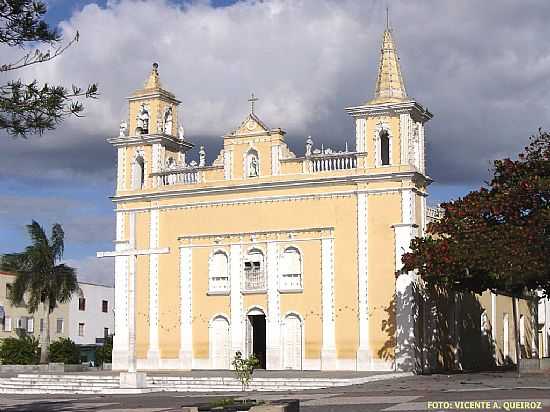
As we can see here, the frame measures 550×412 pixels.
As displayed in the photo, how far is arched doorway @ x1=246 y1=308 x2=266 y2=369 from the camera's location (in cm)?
3916

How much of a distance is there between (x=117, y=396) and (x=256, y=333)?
A: 13.2 m

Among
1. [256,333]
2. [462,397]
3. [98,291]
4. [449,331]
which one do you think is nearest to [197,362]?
[256,333]

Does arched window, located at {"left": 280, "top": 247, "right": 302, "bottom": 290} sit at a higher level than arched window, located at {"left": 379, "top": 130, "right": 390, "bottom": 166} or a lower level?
lower

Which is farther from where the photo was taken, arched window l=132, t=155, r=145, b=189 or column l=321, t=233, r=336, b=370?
arched window l=132, t=155, r=145, b=189

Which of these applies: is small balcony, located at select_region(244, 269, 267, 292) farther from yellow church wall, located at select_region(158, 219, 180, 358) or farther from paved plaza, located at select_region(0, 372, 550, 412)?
paved plaza, located at select_region(0, 372, 550, 412)

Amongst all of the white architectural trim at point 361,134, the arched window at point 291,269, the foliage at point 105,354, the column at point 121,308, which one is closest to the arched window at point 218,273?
the arched window at point 291,269

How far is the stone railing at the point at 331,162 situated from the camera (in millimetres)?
38125

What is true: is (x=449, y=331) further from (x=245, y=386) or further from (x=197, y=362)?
(x=245, y=386)

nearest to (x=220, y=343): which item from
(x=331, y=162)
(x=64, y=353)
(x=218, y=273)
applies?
(x=218, y=273)

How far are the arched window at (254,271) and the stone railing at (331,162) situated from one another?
4.13 m

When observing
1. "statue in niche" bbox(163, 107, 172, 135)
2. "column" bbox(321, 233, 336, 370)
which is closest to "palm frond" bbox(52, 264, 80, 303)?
"statue in niche" bbox(163, 107, 172, 135)

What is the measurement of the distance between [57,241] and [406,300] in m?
17.8

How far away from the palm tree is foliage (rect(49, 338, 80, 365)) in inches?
76.8

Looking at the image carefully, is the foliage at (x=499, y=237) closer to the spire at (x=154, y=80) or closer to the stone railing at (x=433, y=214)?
the stone railing at (x=433, y=214)
